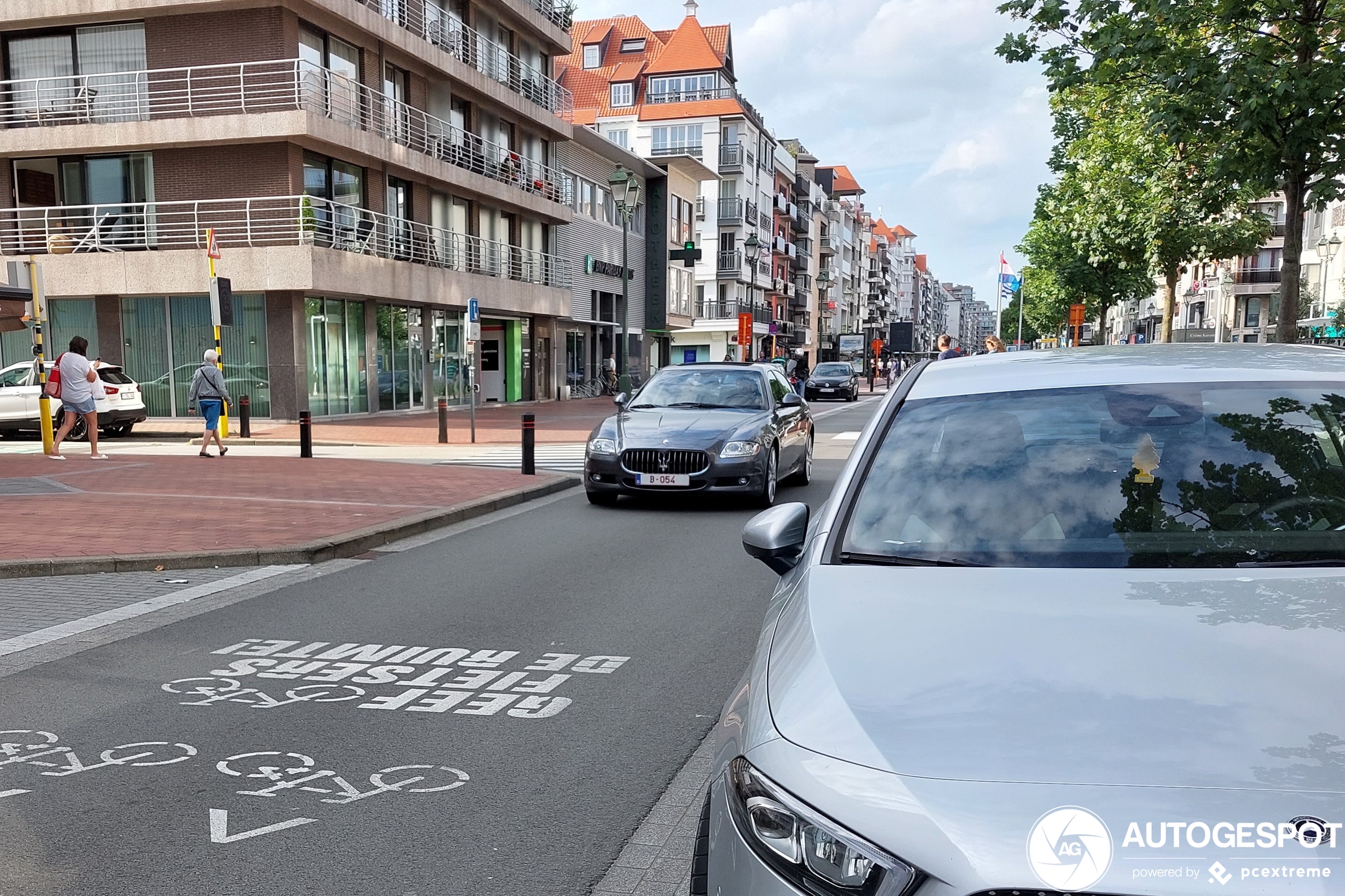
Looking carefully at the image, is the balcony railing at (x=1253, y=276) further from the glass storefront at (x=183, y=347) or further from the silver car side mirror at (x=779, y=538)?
the silver car side mirror at (x=779, y=538)

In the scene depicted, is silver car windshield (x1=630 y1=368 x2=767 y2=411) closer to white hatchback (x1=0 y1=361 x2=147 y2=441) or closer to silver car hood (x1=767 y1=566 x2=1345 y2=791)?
silver car hood (x1=767 y1=566 x2=1345 y2=791)

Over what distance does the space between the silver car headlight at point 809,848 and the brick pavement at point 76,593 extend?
5.80 meters

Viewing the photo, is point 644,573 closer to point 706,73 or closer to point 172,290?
point 172,290

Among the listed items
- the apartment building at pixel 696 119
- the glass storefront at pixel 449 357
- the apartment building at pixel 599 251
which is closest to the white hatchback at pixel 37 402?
the glass storefront at pixel 449 357

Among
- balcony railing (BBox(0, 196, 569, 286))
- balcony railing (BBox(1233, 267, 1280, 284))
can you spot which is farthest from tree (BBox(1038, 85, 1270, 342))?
balcony railing (BBox(1233, 267, 1280, 284))

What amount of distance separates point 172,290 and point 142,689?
2329 centimetres

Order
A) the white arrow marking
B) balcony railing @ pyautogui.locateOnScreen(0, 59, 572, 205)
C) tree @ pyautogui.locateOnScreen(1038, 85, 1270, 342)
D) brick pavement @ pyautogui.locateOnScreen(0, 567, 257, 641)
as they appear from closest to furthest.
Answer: the white arrow marking → brick pavement @ pyautogui.locateOnScreen(0, 567, 257, 641) → tree @ pyautogui.locateOnScreen(1038, 85, 1270, 342) → balcony railing @ pyautogui.locateOnScreen(0, 59, 572, 205)

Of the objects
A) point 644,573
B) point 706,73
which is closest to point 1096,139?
point 644,573

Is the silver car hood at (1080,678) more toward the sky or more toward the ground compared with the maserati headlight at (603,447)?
more toward the sky

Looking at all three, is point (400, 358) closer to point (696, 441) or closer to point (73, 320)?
point (73, 320)

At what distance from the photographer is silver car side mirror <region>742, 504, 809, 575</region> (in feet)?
11.0

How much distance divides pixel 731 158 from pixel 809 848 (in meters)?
66.3

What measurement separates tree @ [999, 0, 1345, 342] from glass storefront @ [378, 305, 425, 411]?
65.7 feet
